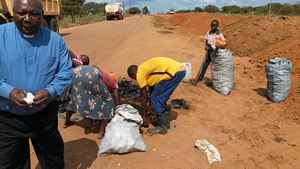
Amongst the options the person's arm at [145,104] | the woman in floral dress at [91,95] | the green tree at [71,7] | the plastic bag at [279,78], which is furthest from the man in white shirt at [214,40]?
the green tree at [71,7]

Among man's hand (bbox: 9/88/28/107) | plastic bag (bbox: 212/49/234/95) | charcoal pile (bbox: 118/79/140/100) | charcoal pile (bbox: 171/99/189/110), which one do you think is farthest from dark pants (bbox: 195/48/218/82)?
man's hand (bbox: 9/88/28/107)

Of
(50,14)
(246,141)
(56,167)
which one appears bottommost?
(246,141)

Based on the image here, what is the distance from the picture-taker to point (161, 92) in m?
5.24

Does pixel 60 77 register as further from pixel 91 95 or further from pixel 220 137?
pixel 220 137

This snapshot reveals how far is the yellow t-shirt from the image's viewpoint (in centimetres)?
507

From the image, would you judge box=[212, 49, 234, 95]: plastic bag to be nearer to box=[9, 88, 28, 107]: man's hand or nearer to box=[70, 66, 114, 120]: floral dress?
box=[70, 66, 114, 120]: floral dress

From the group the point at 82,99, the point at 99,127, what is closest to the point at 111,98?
the point at 82,99

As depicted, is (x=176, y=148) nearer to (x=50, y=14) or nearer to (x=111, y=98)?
(x=111, y=98)

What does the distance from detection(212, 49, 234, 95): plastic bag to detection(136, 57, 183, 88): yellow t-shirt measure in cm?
285

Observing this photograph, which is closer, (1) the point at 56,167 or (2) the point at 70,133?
(1) the point at 56,167

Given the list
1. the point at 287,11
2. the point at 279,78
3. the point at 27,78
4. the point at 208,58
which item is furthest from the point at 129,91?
the point at 287,11

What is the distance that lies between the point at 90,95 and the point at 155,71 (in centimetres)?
99

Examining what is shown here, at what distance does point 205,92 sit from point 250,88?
142 centimetres

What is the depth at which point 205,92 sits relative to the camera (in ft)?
26.5
